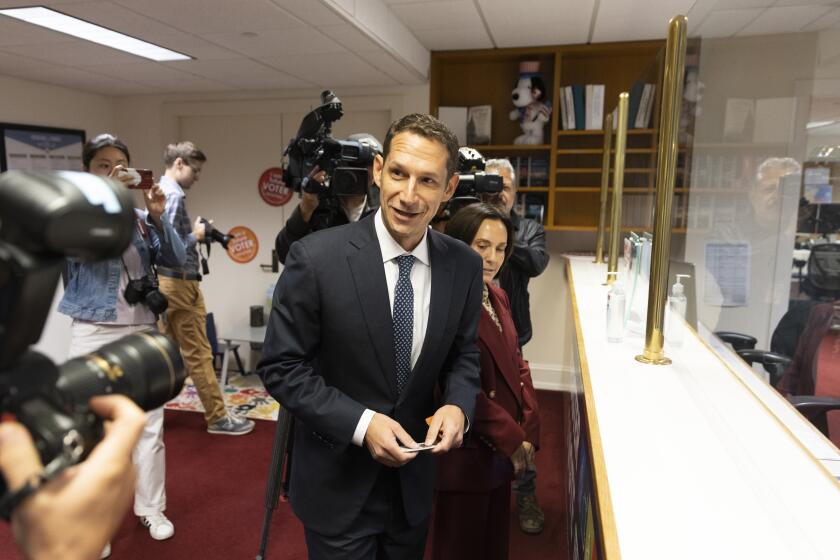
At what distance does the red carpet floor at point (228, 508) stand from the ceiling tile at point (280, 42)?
7.19ft

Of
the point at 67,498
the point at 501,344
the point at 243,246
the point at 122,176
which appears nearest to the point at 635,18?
the point at 501,344

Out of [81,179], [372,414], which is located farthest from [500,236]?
[81,179]

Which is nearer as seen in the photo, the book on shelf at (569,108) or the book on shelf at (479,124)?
the book on shelf at (569,108)

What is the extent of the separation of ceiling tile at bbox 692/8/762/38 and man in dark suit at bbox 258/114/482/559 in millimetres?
1886

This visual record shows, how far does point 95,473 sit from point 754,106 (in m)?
2.80

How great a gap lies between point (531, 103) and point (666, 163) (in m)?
2.69

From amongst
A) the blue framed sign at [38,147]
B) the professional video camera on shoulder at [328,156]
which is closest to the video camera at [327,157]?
the professional video camera on shoulder at [328,156]

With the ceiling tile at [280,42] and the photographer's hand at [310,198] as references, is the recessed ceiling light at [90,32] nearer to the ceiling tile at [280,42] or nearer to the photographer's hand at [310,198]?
the ceiling tile at [280,42]

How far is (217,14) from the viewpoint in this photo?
2.47 meters

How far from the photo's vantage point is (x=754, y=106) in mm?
2455

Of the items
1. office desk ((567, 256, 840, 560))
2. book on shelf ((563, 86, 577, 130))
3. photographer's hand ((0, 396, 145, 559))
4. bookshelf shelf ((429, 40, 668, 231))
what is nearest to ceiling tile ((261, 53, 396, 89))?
bookshelf shelf ((429, 40, 668, 231))

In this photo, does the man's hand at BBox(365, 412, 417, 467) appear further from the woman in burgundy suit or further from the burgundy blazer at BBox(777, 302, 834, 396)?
the burgundy blazer at BBox(777, 302, 834, 396)

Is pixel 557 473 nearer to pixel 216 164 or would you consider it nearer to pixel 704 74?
pixel 704 74

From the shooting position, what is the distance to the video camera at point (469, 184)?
165cm
